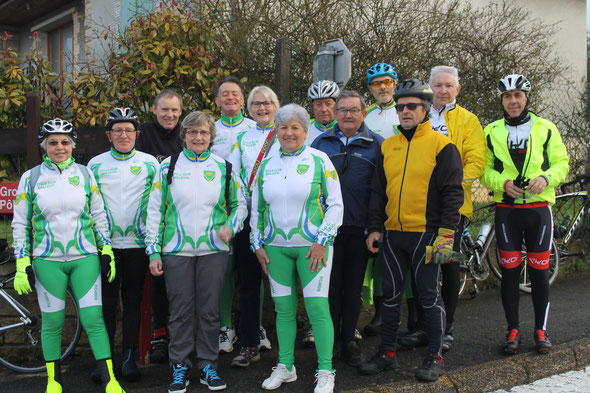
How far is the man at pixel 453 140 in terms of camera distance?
4582 millimetres

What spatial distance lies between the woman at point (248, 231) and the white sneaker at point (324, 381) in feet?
2.60

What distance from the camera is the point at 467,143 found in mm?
4629

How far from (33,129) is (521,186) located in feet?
14.9

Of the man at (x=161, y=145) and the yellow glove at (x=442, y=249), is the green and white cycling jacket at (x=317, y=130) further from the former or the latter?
the yellow glove at (x=442, y=249)

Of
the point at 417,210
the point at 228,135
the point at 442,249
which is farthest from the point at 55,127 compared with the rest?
the point at 442,249

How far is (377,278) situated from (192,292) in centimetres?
191

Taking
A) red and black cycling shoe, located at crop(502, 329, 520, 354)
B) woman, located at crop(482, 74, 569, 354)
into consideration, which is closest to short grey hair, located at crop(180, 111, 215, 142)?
woman, located at crop(482, 74, 569, 354)

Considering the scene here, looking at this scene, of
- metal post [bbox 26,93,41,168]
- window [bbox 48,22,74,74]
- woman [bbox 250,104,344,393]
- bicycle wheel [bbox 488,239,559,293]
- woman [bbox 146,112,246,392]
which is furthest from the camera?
window [bbox 48,22,74,74]

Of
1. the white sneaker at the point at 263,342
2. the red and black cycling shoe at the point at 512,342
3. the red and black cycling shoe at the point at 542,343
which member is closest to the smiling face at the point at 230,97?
the white sneaker at the point at 263,342

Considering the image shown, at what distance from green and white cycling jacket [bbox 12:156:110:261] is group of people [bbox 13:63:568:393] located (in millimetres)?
10

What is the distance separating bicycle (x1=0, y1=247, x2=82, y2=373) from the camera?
15.6ft

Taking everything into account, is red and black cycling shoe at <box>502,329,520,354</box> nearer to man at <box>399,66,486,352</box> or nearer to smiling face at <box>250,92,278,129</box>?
man at <box>399,66,486,352</box>

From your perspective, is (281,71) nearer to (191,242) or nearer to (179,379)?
(191,242)

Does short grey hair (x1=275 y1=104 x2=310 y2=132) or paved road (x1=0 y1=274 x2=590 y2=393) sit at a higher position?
short grey hair (x1=275 y1=104 x2=310 y2=132)
